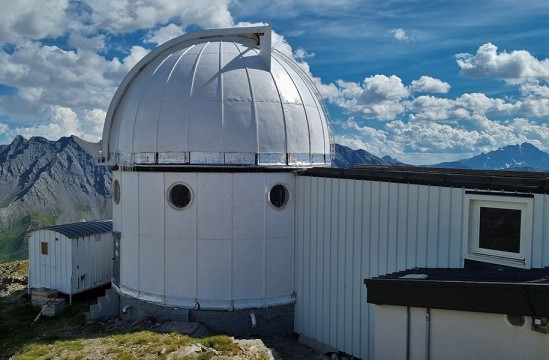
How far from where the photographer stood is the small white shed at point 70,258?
18.4m

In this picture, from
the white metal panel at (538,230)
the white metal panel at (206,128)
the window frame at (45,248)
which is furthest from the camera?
the window frame at (45,248)

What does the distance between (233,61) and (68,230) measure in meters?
9.98

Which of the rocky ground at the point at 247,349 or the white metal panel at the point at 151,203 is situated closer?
the rocky ground at the point at 247,349

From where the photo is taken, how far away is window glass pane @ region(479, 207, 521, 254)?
952 cm

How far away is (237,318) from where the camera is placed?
15.0 meters

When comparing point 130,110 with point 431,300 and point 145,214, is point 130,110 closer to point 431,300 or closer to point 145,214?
point 145,214

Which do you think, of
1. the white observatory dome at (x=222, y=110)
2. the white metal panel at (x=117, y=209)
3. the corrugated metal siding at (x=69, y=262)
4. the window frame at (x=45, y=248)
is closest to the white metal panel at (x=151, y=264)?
the white metal panel at (x=117, y=209)

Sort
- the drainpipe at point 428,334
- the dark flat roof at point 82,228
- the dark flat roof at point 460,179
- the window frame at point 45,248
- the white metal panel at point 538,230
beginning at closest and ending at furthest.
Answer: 1. the drainpipe at point 428,334
2. the white metal panel at point 538,230
3. the dark flat roof at point 460,179
4. the dark flat roof at point 82,228
5. the window frame at point 45,248

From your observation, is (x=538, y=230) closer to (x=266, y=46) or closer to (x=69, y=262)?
(x=266, y=46)

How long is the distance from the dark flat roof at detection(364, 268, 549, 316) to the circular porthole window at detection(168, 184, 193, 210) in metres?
8.00

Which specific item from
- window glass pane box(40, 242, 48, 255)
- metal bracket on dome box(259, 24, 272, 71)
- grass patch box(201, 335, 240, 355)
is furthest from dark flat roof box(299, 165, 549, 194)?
window glass pane box(40, 242, 48, 255)

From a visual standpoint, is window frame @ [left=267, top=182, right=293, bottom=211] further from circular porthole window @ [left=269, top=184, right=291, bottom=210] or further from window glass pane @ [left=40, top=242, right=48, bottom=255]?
window glass pane @ [left=40, top=242, right=48, bottom=255]

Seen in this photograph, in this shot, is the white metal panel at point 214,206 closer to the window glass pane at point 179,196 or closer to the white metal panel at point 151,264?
the window glass pane at point 179,196

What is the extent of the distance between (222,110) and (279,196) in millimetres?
3432
